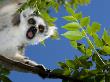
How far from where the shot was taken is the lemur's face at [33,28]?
4948 mm

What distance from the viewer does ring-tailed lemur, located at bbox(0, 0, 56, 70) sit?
4.58 meters

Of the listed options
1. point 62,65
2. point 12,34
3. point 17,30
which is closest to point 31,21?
point 17,30

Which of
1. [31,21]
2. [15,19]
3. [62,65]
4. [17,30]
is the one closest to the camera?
[62,65]

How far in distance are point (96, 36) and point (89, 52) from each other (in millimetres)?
100

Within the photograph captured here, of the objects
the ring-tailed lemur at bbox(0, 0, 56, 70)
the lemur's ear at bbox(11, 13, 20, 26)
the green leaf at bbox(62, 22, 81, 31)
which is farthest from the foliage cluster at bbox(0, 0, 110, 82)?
the lemur's ear at bbox(11, 13, 20, 26)

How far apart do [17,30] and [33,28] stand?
32 cm

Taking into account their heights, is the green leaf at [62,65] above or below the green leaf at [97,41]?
below

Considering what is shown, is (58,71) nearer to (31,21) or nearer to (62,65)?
(62,65)

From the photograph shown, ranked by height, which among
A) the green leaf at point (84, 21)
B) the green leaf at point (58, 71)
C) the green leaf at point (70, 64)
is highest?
the green leaf at point (84, 21)

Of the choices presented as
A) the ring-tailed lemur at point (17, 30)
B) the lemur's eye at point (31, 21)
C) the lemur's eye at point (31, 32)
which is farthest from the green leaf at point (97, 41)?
the lemur's eye at point (31, 32)

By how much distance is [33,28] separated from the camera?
16.8 ft

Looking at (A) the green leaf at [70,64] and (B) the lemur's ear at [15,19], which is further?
(B) the lemur's ear at [15,19]

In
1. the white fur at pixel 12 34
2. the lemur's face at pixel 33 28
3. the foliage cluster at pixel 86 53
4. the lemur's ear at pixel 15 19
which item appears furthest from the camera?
the lemur's face at pixel 33 28

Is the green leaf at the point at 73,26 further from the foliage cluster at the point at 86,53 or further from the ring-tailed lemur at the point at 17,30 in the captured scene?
the ring-tailed lemur at the point at 17,30
